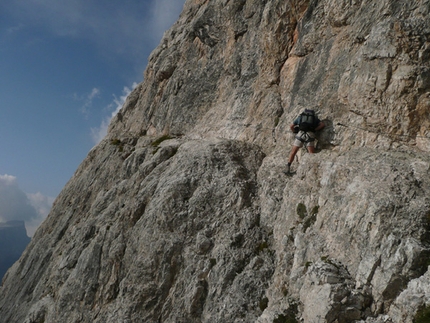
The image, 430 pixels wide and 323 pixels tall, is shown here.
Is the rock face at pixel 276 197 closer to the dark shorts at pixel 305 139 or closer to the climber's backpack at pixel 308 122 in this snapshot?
the dark shorts at pixel 305 139

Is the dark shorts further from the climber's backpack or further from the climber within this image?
the climber's backpack

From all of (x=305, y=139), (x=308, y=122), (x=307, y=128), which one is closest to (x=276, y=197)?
(x=305, y=139)

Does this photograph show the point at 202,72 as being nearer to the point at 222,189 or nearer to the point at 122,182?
the point at 122,182

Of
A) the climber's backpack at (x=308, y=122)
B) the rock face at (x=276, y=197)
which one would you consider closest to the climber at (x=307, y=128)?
the climber's backpack at (x=308, y=122)

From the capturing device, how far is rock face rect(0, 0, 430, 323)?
13.6m

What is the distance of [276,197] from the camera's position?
20672 mm

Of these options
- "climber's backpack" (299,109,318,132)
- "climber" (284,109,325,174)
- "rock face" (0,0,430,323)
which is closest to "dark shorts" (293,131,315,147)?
"climber" (284,109,325,174)

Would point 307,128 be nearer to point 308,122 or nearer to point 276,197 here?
point 308,122

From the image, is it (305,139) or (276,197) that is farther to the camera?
(276,197)

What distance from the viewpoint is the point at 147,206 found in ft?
78.7

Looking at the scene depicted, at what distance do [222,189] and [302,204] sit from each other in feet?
19.5

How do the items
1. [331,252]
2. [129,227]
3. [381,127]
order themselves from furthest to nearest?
[129,227], [381,127], [331,252]

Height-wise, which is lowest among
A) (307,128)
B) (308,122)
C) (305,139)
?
(305,139)

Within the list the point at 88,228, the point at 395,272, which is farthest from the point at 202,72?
the point at 395,272
